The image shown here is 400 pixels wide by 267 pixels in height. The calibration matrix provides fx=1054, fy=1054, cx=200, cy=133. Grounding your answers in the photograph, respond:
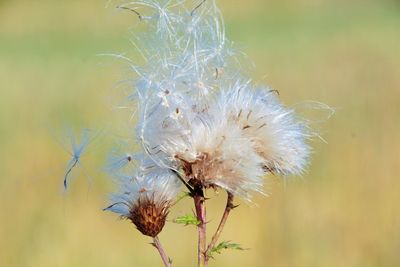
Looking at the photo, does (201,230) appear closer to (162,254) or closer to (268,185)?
(162,254)

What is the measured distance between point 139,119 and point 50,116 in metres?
3.45

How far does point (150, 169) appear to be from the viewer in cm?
127

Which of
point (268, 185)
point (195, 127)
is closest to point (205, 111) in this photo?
point (195, 127)

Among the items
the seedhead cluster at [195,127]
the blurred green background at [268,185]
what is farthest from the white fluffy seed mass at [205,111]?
the blurred green background at [268,185]

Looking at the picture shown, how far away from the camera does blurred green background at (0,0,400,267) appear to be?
3424 millimetres

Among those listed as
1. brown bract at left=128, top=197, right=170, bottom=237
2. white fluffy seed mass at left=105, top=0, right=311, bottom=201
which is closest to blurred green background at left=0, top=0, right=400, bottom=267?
white fluffy seed mass at left=105, top=0, right=311, bottom=201

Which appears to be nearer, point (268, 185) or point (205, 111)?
point (205, 111)

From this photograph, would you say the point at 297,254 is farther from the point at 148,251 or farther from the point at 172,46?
the point at 172,46

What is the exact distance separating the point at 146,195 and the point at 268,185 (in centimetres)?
115

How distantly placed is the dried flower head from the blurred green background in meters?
1.10

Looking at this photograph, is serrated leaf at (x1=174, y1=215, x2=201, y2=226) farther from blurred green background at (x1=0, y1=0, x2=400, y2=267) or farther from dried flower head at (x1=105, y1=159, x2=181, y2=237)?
blurred green background at (x1=0, y1=0, x2=400, y2=267)

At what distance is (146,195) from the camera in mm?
1290

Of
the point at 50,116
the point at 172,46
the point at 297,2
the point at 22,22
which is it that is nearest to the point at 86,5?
the point at 22,22

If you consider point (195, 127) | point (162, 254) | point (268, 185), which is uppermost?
point (268, 185)
